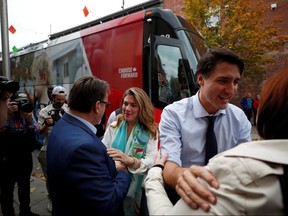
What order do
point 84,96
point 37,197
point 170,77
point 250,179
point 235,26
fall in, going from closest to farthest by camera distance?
point 250,179
point 84,96
point 37,197
point 170,77
point 235,26

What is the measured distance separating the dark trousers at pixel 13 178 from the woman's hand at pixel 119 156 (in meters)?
1.95

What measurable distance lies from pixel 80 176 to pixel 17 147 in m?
2.18

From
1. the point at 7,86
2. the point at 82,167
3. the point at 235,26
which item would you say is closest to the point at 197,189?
the point at 82,167

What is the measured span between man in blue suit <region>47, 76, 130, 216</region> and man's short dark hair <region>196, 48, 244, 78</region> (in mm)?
787

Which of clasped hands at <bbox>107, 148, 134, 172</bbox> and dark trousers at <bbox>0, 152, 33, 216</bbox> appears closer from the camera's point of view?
clasped hands at <bbox>107, 148, 134, 172</bbox>

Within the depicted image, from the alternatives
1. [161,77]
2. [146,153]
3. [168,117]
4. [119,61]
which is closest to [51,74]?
[119,61]

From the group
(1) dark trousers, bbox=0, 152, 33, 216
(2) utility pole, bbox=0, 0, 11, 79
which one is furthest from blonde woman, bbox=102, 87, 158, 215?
(2) utility pole, bbox=0, 0, 11, 79

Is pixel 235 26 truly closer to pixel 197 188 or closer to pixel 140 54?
pixel 140 54

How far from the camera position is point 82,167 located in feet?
5.02

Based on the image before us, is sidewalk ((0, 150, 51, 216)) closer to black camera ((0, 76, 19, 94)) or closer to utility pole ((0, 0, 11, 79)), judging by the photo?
black camera ((0, 76, 19, 94))

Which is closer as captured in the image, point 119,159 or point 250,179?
point 250,179

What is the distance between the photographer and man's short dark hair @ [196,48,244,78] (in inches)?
67.1

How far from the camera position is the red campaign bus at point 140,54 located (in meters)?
5.37

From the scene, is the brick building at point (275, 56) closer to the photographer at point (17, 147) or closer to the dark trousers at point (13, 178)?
the photographer at point (17, 147)
